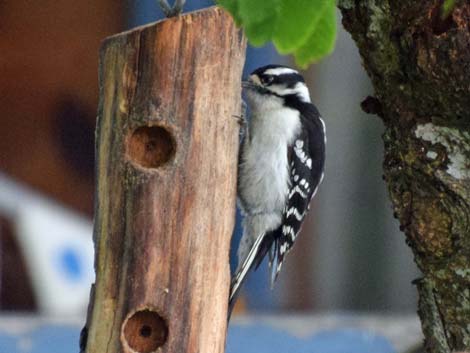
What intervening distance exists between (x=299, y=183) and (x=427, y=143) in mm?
1694

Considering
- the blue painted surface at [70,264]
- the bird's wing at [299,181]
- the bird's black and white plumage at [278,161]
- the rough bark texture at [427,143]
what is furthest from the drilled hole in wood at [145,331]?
the blue painted surface at [70,264]

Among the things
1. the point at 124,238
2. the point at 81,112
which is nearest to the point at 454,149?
the point at 124,238

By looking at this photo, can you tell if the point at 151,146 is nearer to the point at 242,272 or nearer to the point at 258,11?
the point at 242,272

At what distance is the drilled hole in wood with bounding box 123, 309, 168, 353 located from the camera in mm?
3795

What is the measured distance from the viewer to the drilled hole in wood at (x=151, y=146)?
150 inches

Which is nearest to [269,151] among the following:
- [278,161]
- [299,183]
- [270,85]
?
[278,161]

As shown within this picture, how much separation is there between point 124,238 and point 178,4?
68cm

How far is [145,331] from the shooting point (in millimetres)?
3826

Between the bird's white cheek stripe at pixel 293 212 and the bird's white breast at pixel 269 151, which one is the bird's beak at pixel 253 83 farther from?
the bird's white cheek stripe at pixel 293 212

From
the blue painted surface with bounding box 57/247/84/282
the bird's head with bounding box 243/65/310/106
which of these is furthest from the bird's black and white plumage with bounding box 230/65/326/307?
the blue painted surface with bounding box 57/247/84/282

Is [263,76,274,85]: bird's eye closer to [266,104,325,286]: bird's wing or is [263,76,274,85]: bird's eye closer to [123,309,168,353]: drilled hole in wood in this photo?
[266,104,325,286]: bird's wing

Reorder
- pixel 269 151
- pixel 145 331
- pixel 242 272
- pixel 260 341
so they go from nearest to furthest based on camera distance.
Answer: pixel 145 331, pixel 242 272, pixel 269 151, pixel 260 341

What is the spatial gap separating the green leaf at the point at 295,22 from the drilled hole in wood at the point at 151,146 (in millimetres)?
1462

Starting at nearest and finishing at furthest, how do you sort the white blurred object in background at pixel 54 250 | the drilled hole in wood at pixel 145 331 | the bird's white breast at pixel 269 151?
the drilled hole in wood at pixel 145 331, the bird's white breast at pixel 269 151, the white blurred object in background at pixel 54 250
